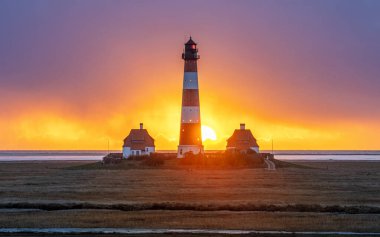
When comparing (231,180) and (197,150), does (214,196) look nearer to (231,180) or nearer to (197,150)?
(231,180)

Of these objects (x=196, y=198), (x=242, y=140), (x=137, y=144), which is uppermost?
(x=242, y=140)

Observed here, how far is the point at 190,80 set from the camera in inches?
3693

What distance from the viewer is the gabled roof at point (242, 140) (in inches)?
4409

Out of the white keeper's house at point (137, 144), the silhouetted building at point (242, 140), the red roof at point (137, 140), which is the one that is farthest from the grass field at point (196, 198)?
the silhouetted building at point (242, 140)

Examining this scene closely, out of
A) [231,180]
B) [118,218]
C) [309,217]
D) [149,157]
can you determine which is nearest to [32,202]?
[118,218]

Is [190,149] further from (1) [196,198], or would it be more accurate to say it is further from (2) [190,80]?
(1) [196,198]

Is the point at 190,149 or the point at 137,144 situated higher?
the point at 137,144

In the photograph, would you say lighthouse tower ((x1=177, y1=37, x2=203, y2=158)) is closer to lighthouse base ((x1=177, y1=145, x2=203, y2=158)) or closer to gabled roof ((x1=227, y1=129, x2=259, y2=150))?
lighthouse base ((x1=177, y1=145, x2=203, y2=158))

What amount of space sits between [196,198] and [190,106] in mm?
42820

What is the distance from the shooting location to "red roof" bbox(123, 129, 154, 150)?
111 metres

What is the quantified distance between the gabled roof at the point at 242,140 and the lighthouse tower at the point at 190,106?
56.5 ft

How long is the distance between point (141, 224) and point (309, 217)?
910cm

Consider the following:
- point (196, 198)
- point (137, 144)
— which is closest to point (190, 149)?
point (137, 144)

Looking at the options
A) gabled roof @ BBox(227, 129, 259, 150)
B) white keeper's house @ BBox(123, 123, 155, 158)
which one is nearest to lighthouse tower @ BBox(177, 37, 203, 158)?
white keeper's house @ BBox(123, 123, 155, 158)
